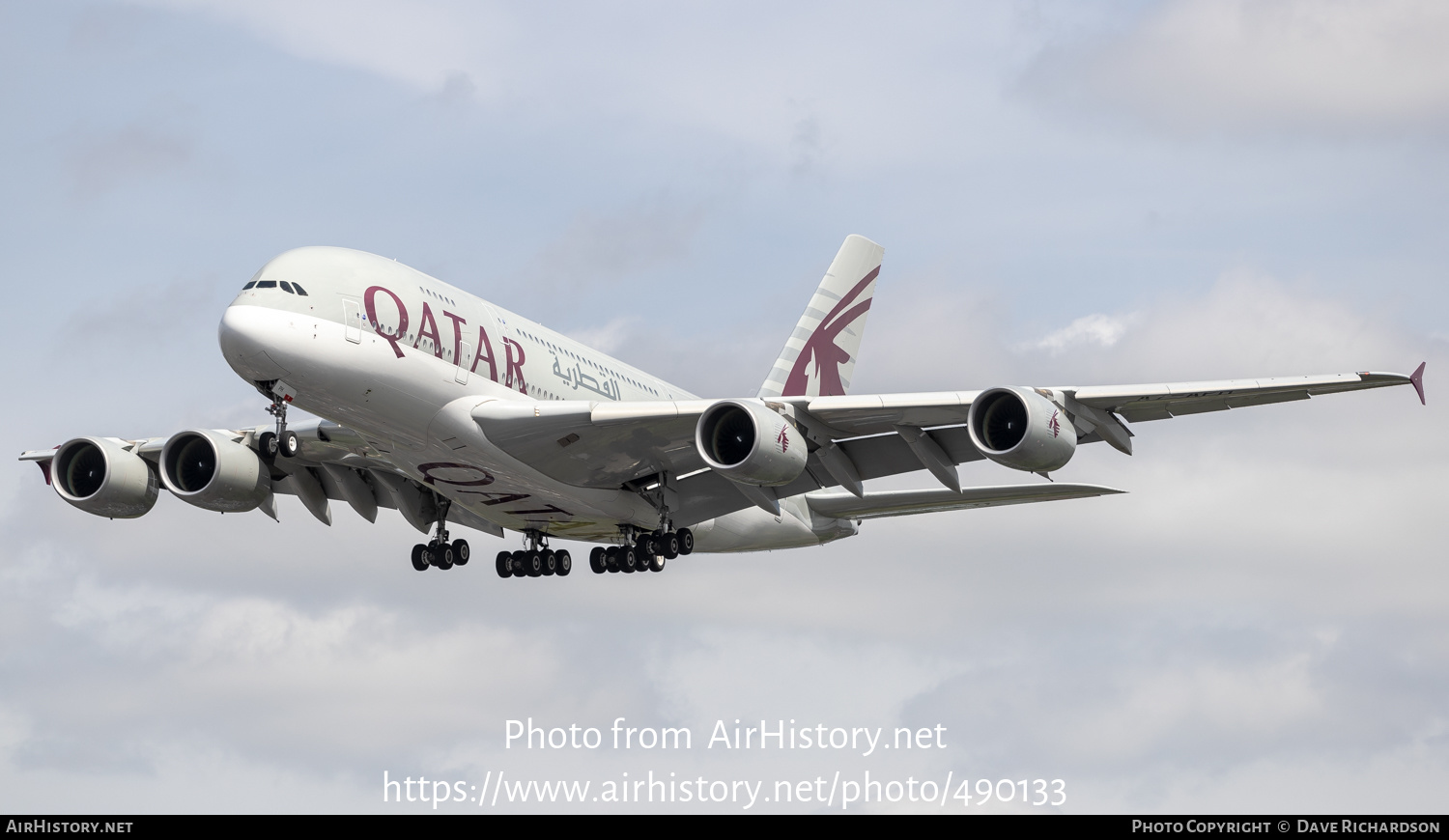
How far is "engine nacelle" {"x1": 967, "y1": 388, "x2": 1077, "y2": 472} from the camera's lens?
3044cm

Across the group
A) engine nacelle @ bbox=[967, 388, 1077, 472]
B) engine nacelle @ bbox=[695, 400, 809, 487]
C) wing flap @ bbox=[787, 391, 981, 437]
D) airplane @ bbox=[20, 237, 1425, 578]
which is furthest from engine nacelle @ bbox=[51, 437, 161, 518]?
engine nacelle @ bbox=[967, 388, 1077, 472]

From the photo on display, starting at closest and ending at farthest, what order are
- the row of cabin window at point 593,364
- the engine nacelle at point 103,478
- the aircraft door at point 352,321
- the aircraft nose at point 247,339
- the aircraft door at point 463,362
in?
1. the aircraft nose at point 247,339
2. the aircraft door at point 352,321
3. the aircraft door at point 463,362
4. the row of cabin window at point 593,364
5. the engine nacelle at point 103,478

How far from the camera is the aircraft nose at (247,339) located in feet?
97.7

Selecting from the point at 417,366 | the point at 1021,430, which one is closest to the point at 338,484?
the point at 417,366

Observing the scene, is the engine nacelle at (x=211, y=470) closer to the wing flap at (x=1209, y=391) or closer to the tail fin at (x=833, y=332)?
the tail fin at (x=833, y=332)

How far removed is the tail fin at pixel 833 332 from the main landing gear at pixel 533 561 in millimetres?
8230

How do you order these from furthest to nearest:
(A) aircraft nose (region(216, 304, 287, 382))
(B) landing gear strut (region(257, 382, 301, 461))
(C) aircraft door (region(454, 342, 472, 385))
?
1. (C) aircraft door (region(454, 342, 472, 385))
2. (B) landing gear strut (region(257, 382, 301, 461))
3. (A) aircraft nose (region(216, 304, 287, 382))

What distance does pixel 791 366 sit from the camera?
4631 cm

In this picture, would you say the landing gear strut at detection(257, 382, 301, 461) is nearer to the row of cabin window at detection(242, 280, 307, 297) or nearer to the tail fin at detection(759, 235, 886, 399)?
the row of cabin window at detection(242, 280, 307, 297)

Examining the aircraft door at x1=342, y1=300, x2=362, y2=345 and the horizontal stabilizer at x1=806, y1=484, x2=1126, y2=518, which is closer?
the aircraft door at x1=342, y1=300, x2=362, y2=345

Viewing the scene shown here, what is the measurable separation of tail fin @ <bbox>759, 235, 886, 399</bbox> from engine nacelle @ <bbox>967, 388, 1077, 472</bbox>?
45.2 feet

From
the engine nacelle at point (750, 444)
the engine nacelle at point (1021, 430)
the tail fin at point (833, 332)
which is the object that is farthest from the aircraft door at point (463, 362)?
the tail fin at point (833, 332)

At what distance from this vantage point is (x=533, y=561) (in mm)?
40781

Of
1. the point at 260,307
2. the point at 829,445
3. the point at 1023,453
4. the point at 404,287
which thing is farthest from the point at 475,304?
the point at 1023,453
